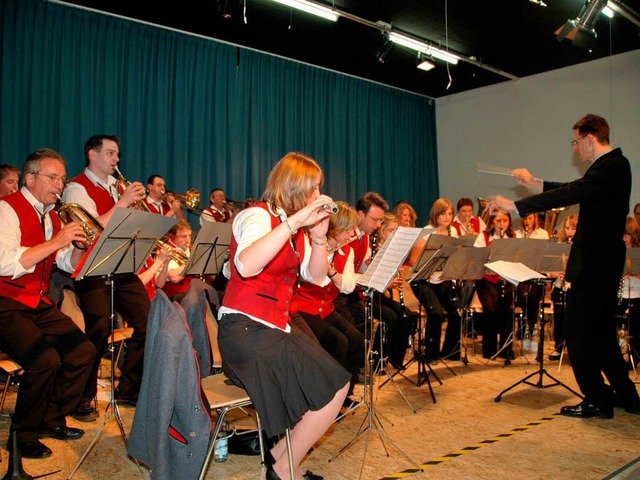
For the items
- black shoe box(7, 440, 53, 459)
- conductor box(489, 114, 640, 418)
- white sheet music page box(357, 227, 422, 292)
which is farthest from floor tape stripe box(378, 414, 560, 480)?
black shoe box(7, 440, 53, 459)

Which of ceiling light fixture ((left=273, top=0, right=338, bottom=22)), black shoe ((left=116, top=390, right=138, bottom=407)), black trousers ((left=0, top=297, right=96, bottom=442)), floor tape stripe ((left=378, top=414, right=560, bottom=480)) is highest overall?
ceiling light fixture ((left=273, top=0, right=338, bottom=22))

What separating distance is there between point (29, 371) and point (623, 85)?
9.78 m

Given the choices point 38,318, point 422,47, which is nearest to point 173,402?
point 38,318

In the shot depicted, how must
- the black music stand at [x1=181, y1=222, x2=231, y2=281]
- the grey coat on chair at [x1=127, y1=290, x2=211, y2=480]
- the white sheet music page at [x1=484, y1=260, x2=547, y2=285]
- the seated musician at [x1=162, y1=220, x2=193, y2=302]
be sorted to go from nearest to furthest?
the grey coat on chair at [x1=127, y1=290, x2=211, y2=480] < the black music stand at [x1=181, y1=222, x2=231, y2=281] < the white sheet music page at [x1=484, y1=260, x2=547, y2=285] < the seated musician at [x1=162, y1=220, x2=193, y2=302]

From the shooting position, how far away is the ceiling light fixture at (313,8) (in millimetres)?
7098

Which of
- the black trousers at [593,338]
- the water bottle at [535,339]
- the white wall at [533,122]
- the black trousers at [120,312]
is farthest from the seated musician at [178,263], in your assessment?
the white wall at [533,122]

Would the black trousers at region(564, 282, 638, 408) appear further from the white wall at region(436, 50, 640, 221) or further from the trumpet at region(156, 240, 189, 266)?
the white wall at region(436, 50, 640, 221)

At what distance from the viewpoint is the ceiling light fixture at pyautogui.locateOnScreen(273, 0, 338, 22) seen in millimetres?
7098

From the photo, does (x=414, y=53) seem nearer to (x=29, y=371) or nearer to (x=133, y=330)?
(x=133, y=330)

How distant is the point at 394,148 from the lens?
37.7 ft

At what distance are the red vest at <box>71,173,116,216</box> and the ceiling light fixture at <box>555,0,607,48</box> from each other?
553cm

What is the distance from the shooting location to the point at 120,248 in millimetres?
3307

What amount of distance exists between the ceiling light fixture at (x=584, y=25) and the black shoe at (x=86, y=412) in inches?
251

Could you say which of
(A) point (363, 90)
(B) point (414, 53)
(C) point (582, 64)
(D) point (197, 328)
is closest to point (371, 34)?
(B) point (414, 53)
